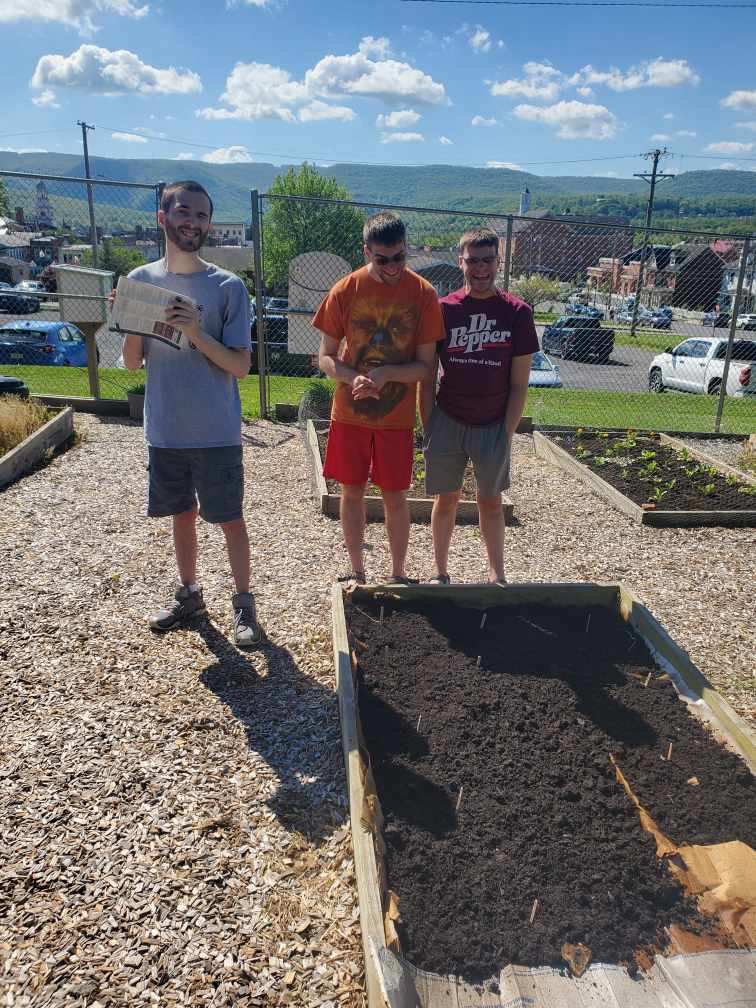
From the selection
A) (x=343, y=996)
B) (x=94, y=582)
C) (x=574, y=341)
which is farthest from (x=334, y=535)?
(x=574, y=341)

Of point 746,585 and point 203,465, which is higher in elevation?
point 203,465

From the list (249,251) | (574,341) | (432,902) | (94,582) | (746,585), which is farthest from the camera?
(574,341)

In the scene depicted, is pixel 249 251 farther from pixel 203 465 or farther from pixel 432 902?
pixel 432 902

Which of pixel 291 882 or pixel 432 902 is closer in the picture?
pixel 432 902

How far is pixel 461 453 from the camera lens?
373cm

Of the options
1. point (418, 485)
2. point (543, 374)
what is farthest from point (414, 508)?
point (543, 374)

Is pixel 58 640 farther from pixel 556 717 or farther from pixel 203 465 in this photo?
pixel 556 717

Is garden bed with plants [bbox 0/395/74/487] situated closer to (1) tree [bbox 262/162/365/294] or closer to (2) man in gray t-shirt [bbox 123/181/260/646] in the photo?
(2) man in gray t-shirt [bbox 123/181/260/646]

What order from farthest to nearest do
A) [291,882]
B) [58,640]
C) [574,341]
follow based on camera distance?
[574,341]
[58,640]
[291,882]

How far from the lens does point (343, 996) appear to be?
187cm

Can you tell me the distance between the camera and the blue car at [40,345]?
15953 millimetres

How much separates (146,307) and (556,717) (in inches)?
91.5

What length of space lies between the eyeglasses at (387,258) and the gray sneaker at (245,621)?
1.72 meters

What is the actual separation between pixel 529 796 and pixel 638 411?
10136mm
